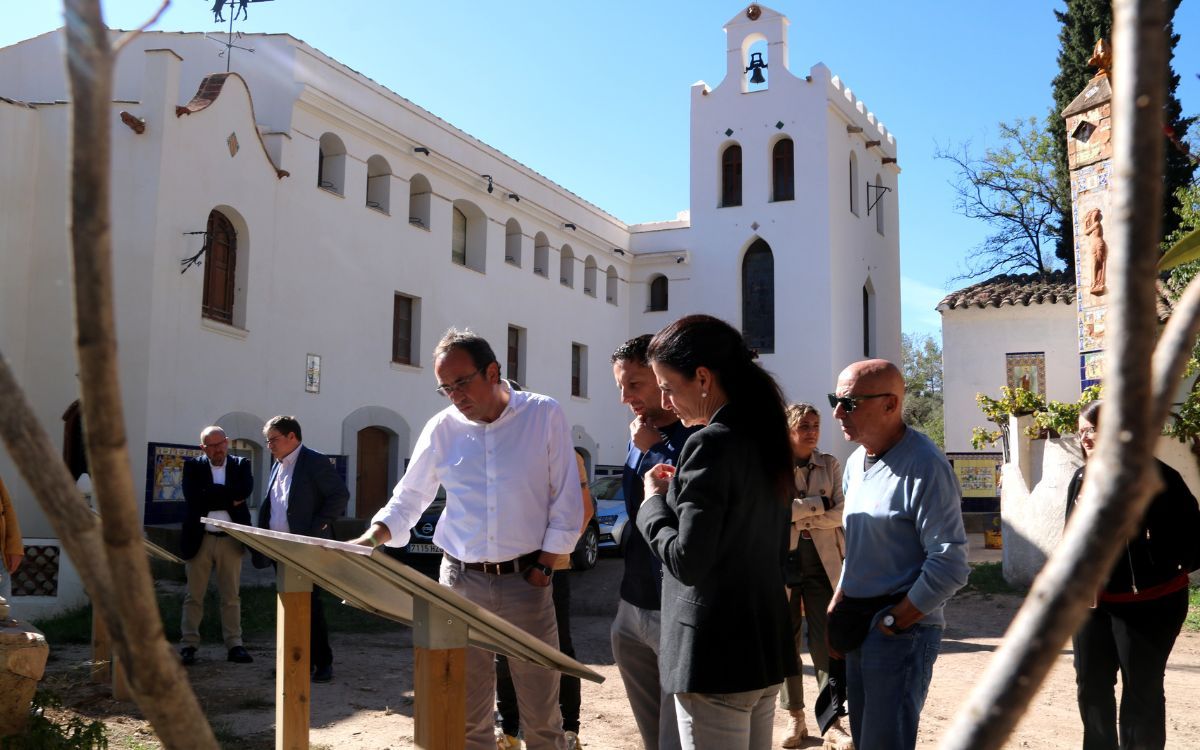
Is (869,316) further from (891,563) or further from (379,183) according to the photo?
(891,563)

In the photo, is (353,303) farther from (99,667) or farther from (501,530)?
(501,530)

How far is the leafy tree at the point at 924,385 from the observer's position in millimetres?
51375

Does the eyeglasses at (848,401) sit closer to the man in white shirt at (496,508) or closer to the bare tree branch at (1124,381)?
the man in white shirt at (496,508)

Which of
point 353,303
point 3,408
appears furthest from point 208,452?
point 353,303

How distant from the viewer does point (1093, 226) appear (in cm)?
1334

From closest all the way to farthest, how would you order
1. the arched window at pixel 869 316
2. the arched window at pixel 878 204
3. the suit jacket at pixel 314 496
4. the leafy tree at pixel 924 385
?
the suit jacket at pixel 314 496 → the arched window at pixel 869 316 → the arched window at pixel 878 204 → the leafy tree at pixel 924 385

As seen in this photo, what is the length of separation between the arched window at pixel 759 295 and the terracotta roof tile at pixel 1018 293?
12.9 feet

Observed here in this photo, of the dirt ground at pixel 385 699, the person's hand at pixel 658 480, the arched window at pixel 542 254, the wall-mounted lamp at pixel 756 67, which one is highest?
the wall-mounted lamp at pixel 756 67

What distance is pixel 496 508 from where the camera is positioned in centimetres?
428

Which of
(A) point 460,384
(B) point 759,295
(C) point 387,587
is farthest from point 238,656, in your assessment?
(B) point 759,295

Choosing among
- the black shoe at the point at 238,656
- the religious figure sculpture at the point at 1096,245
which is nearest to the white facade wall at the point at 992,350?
the religious figure sculpture at the point at 1096,245

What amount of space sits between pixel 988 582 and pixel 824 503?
8724mm

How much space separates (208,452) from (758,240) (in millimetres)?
19674

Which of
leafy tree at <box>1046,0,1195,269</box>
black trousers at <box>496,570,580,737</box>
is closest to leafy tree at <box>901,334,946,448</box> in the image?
leafy tree at <box>1046,0,1195,269</box>
